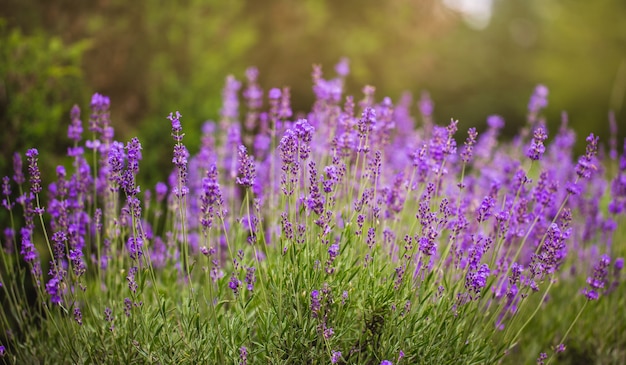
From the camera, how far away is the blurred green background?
465cm

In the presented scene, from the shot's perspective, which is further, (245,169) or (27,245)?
(27,245)

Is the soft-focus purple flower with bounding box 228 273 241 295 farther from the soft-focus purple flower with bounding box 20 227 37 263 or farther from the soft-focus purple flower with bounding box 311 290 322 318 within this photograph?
the soft-focus purple flower with bounding box 20 227 37 263

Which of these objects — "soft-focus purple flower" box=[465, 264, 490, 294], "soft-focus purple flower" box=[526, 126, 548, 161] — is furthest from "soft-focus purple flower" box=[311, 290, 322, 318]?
"soft-focus purple flower" box=[526, 126, 548, 161]

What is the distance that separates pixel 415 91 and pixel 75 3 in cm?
931

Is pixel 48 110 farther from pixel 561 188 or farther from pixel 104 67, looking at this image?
pixel 561 188

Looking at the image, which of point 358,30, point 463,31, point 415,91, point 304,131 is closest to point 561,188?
point 304,131

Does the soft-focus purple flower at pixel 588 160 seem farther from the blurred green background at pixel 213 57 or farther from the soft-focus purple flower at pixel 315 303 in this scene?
the blurred green background at pixel 213 57

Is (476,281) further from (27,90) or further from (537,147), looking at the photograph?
(27,90)

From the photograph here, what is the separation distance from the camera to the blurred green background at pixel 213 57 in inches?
→ 183

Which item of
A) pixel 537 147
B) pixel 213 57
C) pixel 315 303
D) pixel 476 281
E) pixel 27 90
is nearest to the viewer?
pixel 315 303

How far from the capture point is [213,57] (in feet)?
24.0

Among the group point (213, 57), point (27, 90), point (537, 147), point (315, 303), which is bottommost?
point (315, 303)

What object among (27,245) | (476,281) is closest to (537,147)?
(476,281)

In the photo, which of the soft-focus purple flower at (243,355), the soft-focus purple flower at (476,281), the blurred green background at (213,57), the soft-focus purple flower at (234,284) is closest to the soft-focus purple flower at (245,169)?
the soft-focus purple flower at (234,284)
